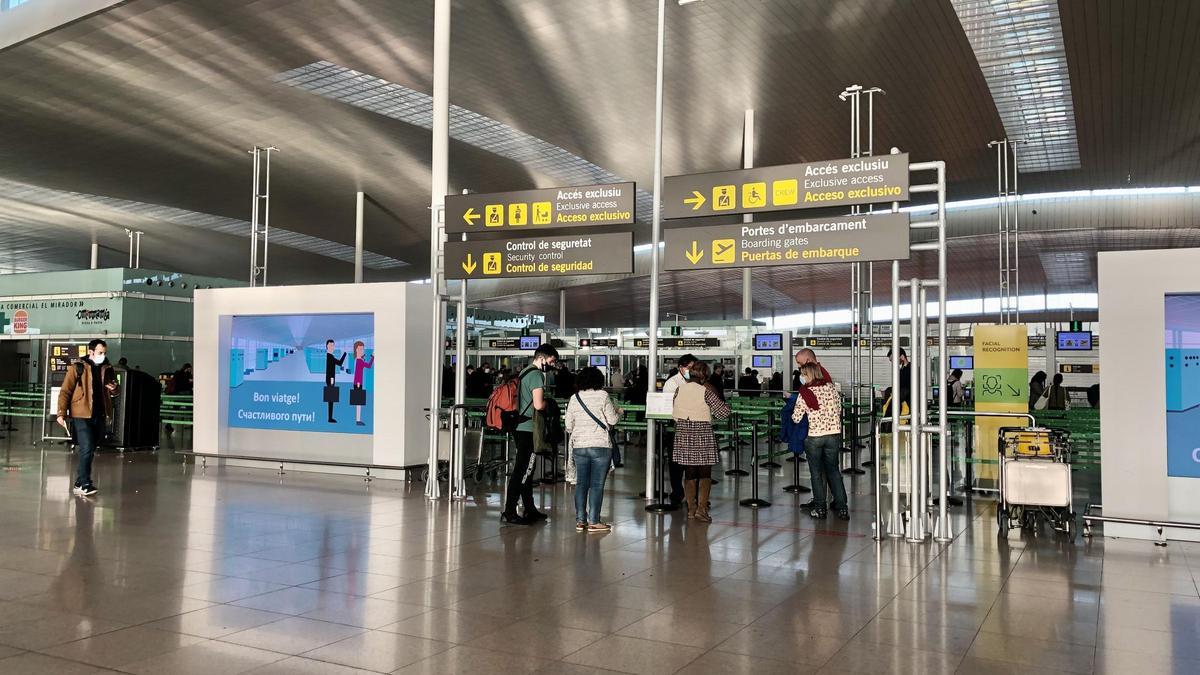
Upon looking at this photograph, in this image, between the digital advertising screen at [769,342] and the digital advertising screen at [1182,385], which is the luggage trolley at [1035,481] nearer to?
the digital advertising screen at [1182,385]

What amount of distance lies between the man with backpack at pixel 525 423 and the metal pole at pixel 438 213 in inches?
69.3

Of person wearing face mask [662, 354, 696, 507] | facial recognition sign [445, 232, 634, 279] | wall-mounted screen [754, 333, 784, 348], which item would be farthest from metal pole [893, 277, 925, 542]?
wall-mounted screen [754, 333, 784, 348]

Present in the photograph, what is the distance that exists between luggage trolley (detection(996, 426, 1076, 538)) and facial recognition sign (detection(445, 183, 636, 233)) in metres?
4.40

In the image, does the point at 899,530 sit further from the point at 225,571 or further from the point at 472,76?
the point at 472,76

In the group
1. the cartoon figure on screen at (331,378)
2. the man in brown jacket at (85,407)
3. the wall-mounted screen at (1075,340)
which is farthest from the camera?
the wall-mounted screen at (1075,340)

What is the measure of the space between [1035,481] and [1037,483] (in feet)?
0.08

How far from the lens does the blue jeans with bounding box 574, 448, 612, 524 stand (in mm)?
8172

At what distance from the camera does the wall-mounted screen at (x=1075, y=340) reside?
26.5 meters

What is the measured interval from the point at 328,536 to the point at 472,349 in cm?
2247

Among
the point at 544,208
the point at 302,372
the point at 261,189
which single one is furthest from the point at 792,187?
the point at 261,189

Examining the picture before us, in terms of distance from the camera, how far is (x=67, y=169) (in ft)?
75.3

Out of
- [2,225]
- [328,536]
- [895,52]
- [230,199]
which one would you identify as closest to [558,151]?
[895,52]

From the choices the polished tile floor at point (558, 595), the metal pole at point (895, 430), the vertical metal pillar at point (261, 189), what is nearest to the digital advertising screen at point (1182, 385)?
the polished tile floor at point (558, 595)

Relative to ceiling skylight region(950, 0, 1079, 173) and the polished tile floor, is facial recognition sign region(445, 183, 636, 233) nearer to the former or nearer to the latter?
the polished tile floor
